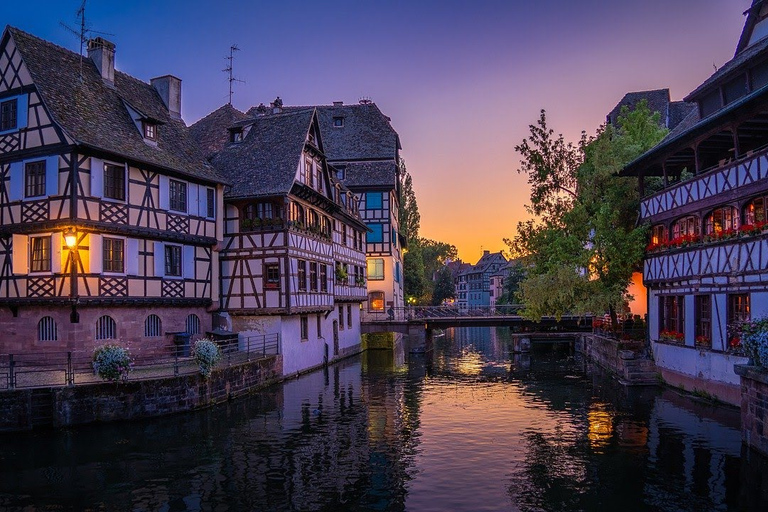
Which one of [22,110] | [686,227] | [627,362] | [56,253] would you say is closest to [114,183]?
[56,253]

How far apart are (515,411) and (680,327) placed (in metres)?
→ 8.50

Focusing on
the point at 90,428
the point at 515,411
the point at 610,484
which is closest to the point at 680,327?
the point at 515,411

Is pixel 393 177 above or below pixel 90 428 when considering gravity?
above

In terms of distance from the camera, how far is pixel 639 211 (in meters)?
31.2

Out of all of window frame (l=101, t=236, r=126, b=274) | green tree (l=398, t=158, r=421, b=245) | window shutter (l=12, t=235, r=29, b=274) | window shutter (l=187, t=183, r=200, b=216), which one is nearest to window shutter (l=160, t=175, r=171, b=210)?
window shutter (l=187, t=183, r=200, b=216)

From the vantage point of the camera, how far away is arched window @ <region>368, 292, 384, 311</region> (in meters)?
55.8

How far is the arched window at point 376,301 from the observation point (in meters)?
55.8

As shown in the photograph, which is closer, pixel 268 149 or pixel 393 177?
pixel 268 149

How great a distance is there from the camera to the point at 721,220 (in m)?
24.1

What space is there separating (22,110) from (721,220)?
86.5 ft

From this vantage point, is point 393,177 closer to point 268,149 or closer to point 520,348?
point 520,348

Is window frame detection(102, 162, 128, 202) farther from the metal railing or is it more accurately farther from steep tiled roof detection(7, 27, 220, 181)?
the metal railing

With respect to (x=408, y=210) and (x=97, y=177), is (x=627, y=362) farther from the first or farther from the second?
(x=408, y=210)

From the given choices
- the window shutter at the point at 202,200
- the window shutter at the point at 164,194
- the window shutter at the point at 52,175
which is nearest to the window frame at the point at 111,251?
the window shutter at the point at 52,175
